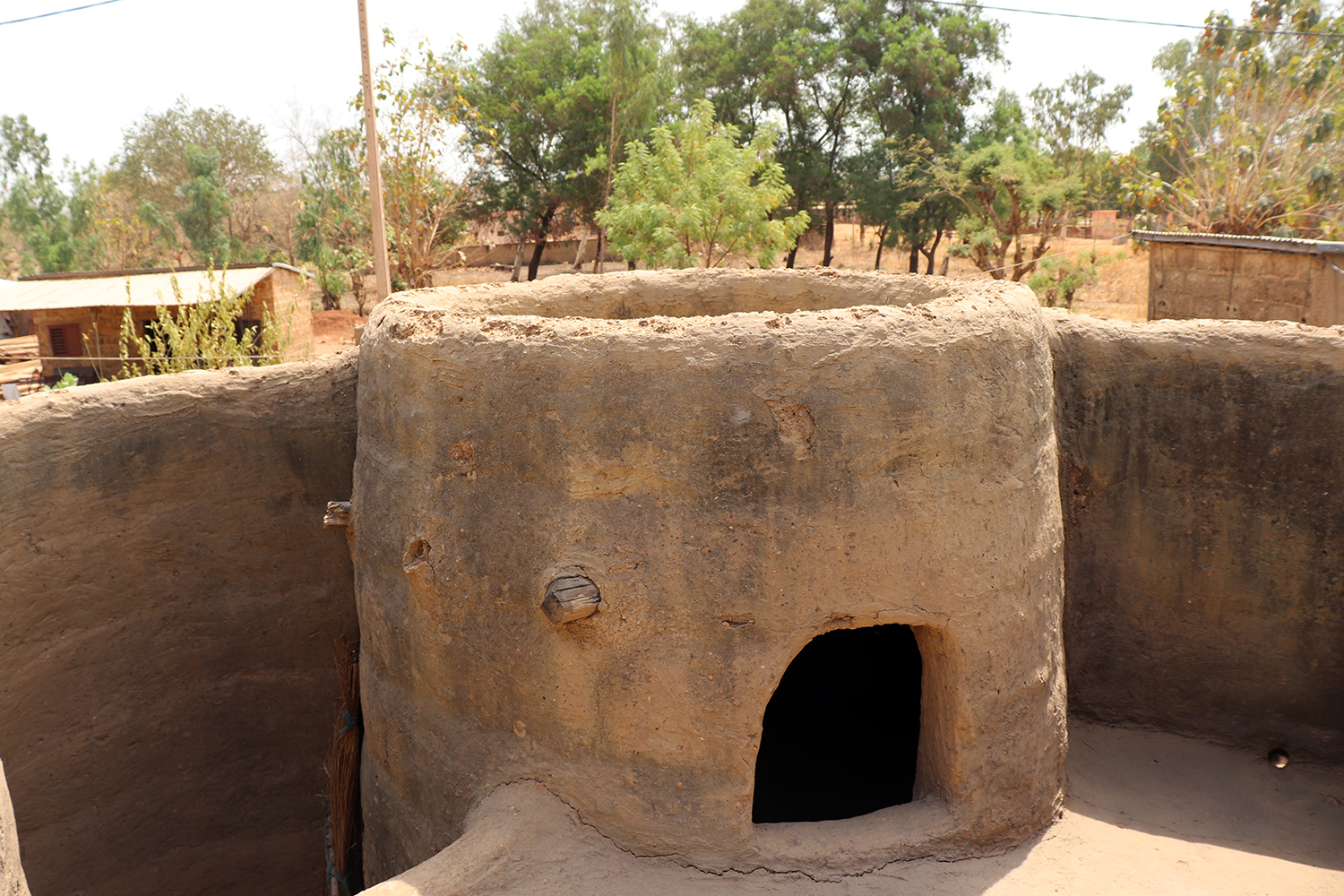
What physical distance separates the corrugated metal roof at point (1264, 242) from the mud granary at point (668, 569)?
Answer: 3.72 metres

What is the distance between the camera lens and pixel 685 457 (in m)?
3.82

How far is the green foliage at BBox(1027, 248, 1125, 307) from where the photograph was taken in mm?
16625

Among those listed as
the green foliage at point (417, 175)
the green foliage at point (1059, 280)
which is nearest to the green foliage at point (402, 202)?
the green foliage at point (417, 175)

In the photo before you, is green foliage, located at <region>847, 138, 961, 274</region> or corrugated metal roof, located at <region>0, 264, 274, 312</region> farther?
green foliage, located at <region>847, 138, 961, 274</region>

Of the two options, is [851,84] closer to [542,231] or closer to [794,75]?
[794,75]

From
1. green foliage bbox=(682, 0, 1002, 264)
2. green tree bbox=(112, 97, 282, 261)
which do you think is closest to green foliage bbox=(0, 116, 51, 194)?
green tree bbox=(112, 97, 282, 261)

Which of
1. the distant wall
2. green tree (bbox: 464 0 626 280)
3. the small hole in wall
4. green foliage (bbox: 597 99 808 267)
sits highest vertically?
green tree (bbox: 464 0 626 280)

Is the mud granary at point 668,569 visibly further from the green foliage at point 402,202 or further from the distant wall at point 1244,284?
the green foliage at point 402,202

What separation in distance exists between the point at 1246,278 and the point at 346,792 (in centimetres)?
882

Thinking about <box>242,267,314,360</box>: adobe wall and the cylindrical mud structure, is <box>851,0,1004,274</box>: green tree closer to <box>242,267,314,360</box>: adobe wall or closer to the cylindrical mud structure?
<box>242,267,314,360</box>: adobe wall

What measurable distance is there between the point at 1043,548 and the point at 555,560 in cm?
215

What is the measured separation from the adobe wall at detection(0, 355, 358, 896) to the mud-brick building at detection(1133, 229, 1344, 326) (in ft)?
25.9

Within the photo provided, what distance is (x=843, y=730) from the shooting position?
20.6 ft

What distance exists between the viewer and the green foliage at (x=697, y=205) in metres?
13.8
